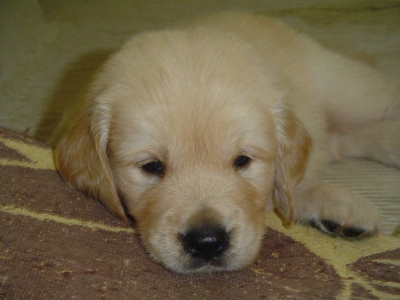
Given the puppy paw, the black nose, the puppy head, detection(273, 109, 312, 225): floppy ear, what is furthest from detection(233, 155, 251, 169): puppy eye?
the puppy paw

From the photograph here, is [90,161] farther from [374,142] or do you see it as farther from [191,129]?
[374,142]

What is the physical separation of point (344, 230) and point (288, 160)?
1.46 ft

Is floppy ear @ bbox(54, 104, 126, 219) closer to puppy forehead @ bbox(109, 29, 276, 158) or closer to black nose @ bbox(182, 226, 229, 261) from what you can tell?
puppy forehead @ bbox(109, 29, 276, 158)

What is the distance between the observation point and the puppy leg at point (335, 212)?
6.77 ft

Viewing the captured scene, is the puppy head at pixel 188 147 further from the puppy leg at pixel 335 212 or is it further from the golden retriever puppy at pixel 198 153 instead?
the puppy leg at pixel 335 212

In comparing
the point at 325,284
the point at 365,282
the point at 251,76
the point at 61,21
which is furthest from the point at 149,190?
the point at 61,21

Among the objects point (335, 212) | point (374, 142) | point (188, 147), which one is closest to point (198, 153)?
point (188, 147)

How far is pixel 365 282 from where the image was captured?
5.57 feet

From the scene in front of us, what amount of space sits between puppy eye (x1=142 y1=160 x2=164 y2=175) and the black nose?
360 mm

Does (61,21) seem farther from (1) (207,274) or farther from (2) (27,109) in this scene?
(1) (207,274)

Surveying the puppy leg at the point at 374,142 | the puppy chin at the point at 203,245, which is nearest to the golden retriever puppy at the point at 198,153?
the puppy chin at the point at 203,245

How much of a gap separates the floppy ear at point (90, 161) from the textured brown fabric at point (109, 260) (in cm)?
5

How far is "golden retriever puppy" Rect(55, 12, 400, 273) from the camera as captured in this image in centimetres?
177

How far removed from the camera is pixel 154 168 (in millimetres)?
1930
